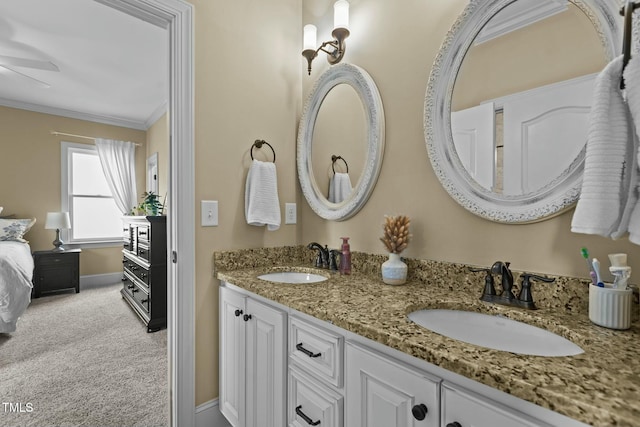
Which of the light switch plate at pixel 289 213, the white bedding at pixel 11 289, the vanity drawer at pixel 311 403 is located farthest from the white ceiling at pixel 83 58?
the white bedding at pixel 11 289

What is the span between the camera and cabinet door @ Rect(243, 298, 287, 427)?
1.20 m

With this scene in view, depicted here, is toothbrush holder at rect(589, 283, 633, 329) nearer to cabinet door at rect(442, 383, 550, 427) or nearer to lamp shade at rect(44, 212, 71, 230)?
cabinet door at rect(442, 383, 550, 427)

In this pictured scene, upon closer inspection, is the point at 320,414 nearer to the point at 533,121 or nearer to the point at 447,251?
the point at 447,251

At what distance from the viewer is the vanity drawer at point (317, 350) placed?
96 centimetres

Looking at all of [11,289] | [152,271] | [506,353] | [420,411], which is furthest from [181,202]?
[11,289]

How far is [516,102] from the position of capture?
1.09 meters

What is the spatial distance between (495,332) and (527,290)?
171mm

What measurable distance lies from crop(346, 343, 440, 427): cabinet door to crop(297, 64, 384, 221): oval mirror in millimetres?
896

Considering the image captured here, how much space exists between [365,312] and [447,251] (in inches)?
20.7

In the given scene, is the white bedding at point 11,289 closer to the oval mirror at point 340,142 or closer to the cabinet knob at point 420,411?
the oval mirror at point 340,142

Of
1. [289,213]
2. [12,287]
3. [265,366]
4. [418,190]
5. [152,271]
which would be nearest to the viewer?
[265,366]

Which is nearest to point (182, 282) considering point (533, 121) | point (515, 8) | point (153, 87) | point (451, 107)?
point (451, 107)

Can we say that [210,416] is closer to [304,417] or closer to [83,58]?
[304,417]

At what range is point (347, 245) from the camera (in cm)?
159
